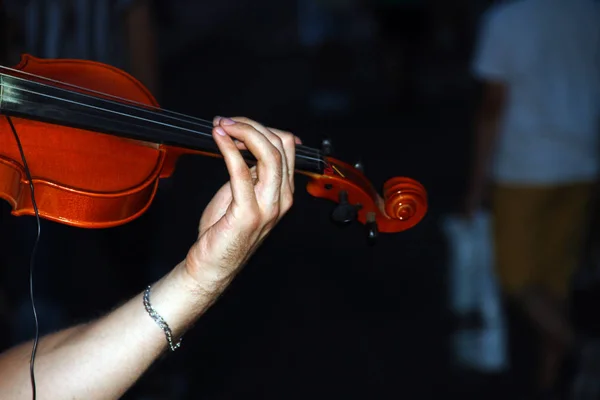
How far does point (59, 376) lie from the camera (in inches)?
49.1

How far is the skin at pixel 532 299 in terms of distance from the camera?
9.18 feet

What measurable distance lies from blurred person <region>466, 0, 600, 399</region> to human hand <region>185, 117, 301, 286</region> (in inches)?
66.7

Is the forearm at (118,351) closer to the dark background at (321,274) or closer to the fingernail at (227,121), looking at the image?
the fingernail at (227,121)

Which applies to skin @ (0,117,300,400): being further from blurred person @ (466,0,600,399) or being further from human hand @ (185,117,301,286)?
blurred person @ (466,0,600,399)

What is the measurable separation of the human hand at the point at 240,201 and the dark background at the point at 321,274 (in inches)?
11.8

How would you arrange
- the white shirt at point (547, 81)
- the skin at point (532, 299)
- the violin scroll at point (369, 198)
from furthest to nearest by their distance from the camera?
the skin at point (532, 299)
the white shirt at point (547, 81)
the violin scroll at point (369, 198)

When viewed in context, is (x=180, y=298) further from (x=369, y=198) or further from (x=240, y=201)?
(x=369, y=198)

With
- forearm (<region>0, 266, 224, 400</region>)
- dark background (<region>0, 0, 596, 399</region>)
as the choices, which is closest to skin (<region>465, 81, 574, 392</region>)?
dark background (<region>0, 0, 596, 399</region>)

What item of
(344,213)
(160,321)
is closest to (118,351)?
(160,321)

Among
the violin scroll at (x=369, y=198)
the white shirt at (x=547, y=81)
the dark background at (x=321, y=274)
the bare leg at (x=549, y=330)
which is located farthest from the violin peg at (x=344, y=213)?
the bare leg at (x=549, y=330)

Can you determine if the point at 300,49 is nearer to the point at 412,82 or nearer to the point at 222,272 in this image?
the point at 412,82

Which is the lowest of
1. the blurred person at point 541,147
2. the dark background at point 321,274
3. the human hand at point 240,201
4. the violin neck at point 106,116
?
the dark background at point 321,274

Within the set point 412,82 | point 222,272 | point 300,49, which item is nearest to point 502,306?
point 222,272

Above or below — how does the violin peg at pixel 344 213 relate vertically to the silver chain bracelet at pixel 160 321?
above
